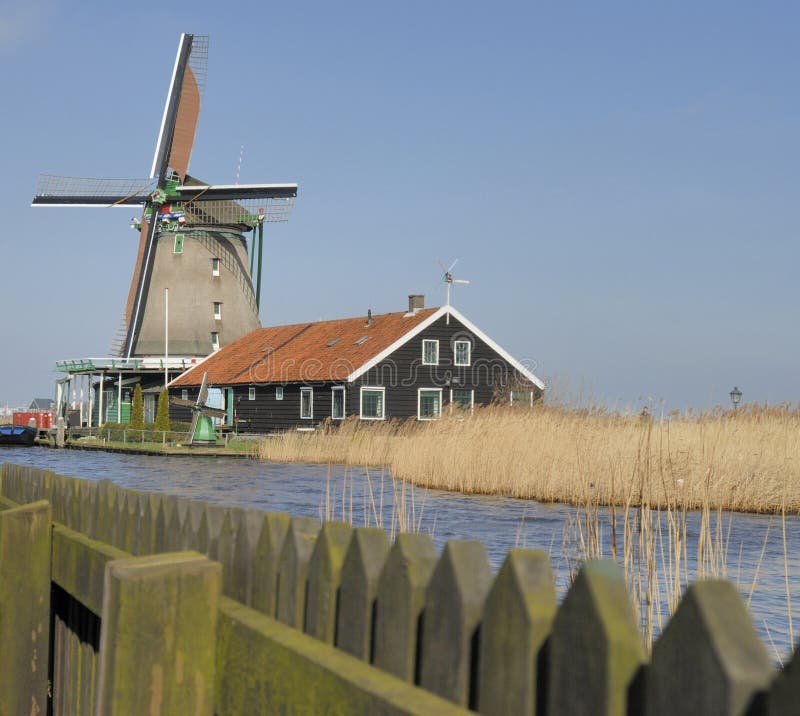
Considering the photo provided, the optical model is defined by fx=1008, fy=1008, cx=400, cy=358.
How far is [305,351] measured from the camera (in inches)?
1470

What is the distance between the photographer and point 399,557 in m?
1.72

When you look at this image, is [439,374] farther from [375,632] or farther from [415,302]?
[375,632]

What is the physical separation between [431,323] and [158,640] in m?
32.7

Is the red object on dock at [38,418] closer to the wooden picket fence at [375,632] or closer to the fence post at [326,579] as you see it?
the wooden picket fence at [375,632]

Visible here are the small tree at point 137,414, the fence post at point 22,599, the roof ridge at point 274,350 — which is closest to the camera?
the fence post at point 22,599

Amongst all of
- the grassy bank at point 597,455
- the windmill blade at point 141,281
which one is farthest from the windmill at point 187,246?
the grassy bank at point 597,455

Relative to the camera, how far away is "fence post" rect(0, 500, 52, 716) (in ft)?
12.4

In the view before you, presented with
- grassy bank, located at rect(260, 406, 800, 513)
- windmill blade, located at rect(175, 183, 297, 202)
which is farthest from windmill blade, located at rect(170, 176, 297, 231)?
grassy bank, located at rect(260, 406, 800, 513)

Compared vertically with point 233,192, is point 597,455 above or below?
below

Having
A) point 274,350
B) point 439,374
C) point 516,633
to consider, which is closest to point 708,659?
point 516,633

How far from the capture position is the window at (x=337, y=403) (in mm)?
33906

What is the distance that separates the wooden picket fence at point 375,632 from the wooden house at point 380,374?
30.2m

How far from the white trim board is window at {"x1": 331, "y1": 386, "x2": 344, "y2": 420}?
0.84 m

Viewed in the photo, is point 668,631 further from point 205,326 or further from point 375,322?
point 205,326
